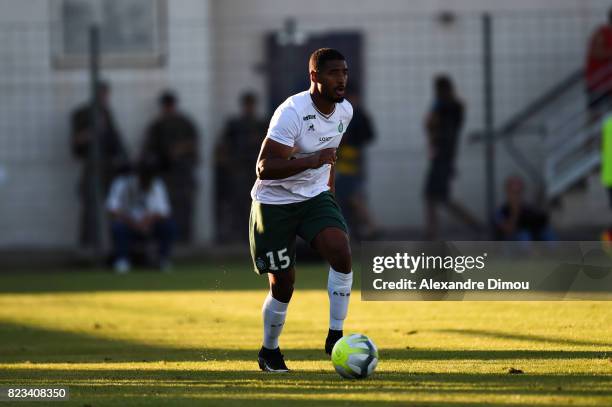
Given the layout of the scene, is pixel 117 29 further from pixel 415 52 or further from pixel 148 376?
pixel 148 376

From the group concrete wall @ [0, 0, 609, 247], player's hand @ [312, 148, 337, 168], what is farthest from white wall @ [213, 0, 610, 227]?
player's hand @ [312, 148, 337, 168]

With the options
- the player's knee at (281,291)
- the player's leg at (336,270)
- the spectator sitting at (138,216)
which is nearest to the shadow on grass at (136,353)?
the player's leg at (336,270)

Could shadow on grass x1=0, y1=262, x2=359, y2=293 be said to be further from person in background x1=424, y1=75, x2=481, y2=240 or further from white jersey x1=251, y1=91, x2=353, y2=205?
white jersey x1=251, y1=91, x2=353, y2=205

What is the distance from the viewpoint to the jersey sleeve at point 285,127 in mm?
8523

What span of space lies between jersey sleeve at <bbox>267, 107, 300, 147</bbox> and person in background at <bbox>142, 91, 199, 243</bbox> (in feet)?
35.8

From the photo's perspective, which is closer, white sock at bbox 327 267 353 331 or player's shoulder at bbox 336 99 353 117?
Result: white sock at bbox 327 267 353 331

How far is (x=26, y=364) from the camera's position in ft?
31.2

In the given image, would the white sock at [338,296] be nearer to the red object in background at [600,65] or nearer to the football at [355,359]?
the football at [355,359]

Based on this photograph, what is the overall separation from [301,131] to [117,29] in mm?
13666

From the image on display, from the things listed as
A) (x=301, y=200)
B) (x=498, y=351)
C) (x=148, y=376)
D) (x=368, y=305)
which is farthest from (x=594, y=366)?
(x=368, y=305)

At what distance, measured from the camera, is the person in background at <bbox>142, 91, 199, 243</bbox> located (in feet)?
63.8

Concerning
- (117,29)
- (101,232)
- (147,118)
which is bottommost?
(101,232)

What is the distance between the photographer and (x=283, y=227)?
8.72 meters

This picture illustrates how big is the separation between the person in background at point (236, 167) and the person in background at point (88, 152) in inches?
54.1
